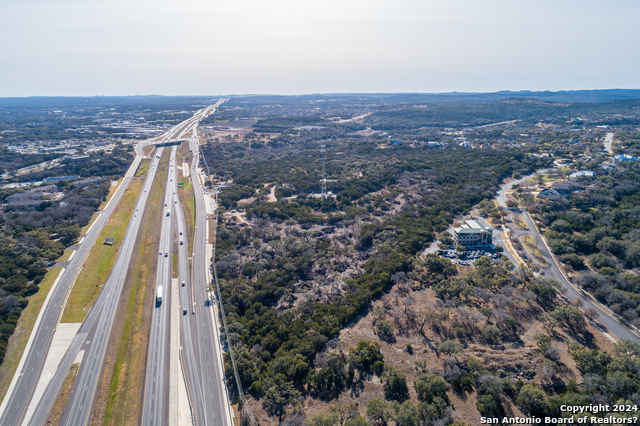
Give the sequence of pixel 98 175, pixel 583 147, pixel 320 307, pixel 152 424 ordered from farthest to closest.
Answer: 1. pixel 583 147
2. pixel 98 175
3. pixel 320 307
4. pixel 152 424

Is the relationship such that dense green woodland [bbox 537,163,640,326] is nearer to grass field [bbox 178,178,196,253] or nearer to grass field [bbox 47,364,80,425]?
grass field [bbox 47,364,80,425]

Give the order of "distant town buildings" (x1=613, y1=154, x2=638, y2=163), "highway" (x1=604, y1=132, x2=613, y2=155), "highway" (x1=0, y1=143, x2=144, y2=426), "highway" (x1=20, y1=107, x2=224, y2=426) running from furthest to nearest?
"highway" (x1=604, y1=132, x2=613, y2=155), "distant town buildings" (x1=613, y1=154, x2=638, y2=163), "highway" (x1=0, y1=143, x2=144, y2=426), "highway" (x1=20, y1=107, x2=224, y2=426)

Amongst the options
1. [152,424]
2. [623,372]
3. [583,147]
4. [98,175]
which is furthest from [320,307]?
[583,147]

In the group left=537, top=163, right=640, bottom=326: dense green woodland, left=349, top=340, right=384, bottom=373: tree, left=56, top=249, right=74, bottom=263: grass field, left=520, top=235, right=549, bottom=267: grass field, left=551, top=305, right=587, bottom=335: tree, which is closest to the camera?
left=349, top=340, right=384, bottom=373: tree

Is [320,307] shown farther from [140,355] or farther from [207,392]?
[140,355]

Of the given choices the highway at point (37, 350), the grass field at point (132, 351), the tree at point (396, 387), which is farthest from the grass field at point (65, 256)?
the tree at point (396, 387)

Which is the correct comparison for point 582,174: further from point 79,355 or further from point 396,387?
point 79,355

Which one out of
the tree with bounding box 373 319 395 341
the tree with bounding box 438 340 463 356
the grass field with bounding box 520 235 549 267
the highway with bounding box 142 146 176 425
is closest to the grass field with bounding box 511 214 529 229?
the grass field with bounding box 520 235 549 267

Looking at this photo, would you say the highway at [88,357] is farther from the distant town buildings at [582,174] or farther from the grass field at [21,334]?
the distant town buildings at [582,174]
